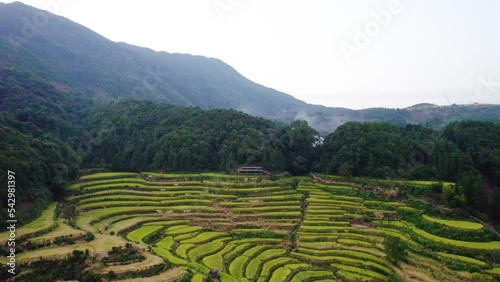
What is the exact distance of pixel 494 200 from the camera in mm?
31625

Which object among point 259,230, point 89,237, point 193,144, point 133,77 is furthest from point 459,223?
point 133,77

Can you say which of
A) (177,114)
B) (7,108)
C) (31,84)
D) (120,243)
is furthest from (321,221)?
(31,84)

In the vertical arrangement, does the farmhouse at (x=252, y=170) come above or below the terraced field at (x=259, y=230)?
above

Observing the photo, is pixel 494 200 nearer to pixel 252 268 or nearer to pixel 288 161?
pixel 252 268

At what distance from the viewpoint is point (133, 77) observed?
383 ft

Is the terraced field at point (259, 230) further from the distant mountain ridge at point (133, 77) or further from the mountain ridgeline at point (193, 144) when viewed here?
the distant mountain ridge at point (133, 77)

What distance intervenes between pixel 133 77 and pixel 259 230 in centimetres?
9638

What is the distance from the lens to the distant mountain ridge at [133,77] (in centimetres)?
9969

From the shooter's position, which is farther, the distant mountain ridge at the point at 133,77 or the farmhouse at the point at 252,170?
the distant mountain ridge at the point at 133,77

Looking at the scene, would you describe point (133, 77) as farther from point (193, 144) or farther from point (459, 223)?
point (459, 223)

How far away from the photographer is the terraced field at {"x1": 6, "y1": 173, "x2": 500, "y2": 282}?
24609 millimetres

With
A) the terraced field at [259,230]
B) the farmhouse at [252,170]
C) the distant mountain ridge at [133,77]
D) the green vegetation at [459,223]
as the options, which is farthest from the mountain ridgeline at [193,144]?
the distant mountain ridge at [133,77]

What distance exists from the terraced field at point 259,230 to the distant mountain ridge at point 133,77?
5551 centimetres

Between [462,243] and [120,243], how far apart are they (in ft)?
79.5
